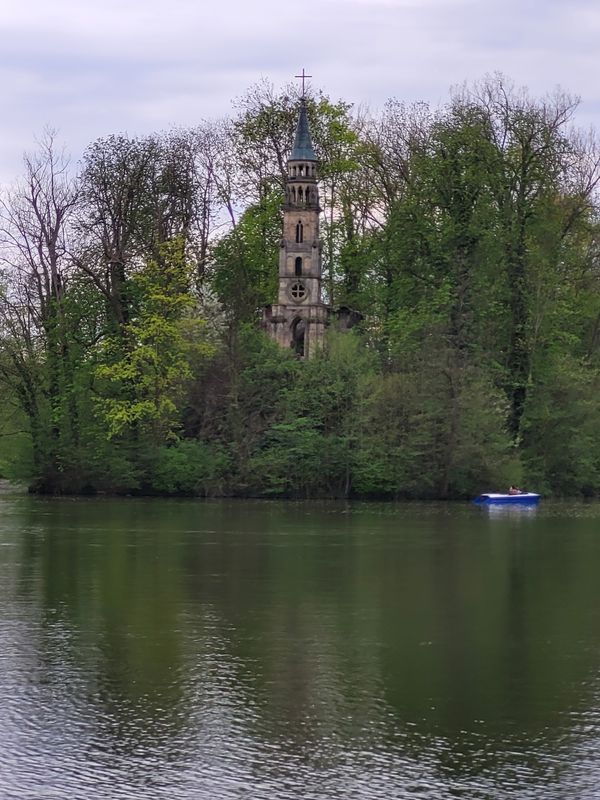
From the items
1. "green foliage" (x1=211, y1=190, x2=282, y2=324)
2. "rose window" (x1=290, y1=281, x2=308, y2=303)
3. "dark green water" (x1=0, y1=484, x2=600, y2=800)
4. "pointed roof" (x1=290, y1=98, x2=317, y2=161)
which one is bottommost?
"dark green water" (x1=0, y1=484, x2=600, y2=800)

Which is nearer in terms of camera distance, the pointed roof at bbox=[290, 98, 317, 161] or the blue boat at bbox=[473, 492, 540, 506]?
the blue boat at bbox=[473, 492, 540, 506]

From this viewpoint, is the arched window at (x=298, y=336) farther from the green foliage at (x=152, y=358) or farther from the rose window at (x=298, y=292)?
the green foliage at (x=152, y=358)

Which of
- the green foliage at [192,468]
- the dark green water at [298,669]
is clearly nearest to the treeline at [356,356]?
the green foliage at [192,468]

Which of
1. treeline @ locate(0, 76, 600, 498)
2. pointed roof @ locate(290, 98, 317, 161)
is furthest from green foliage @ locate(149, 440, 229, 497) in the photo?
pointed roof @ locate(290, 98, 317, 161)

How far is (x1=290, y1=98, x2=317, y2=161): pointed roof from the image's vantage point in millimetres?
74375

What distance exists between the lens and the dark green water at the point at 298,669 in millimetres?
16188

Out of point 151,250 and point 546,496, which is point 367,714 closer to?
point 546,496

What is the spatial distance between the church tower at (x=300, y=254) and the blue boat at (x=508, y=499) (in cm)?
1737

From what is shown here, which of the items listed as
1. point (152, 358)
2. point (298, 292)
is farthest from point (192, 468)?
point (298, 292)

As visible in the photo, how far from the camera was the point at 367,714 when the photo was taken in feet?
62.4

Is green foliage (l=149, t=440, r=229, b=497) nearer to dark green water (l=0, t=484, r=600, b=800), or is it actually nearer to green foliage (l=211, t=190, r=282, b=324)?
green foliage (l=211, t=190, r=282, b=324)

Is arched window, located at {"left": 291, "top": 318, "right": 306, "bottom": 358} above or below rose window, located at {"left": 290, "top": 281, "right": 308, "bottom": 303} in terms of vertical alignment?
below

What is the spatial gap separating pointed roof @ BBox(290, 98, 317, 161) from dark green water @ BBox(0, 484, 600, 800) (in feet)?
120

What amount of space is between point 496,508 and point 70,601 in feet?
103
